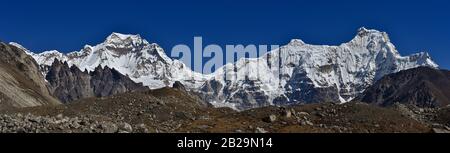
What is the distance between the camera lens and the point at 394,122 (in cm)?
6556

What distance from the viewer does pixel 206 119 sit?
67.5 meters

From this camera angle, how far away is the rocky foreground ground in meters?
45.1

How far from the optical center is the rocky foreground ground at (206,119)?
4506 centimetres
